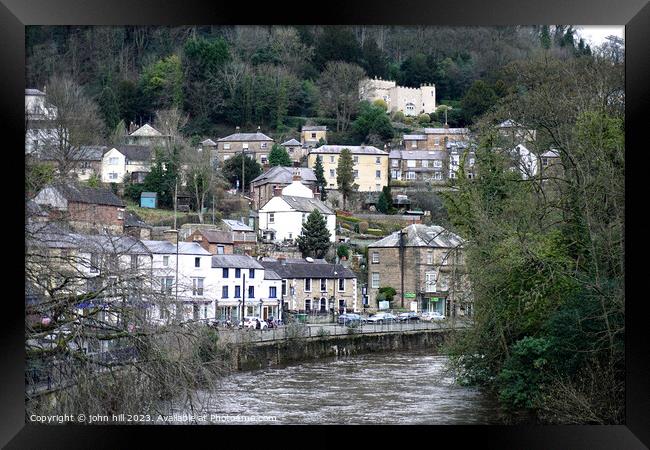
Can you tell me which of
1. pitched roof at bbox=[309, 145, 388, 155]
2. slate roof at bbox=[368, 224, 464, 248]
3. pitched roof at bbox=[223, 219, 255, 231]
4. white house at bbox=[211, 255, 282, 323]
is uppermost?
pitched roof at bbox=[309, 145, 388, 155]

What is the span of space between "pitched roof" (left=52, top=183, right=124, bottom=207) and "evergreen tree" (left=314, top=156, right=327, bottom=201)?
92.2 inches

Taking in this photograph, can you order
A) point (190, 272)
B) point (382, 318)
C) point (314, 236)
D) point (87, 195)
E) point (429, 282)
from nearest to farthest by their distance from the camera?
point (87, 195)
point (190, 272)
point (314, 236)
point (429, 282)
point (382, 318)

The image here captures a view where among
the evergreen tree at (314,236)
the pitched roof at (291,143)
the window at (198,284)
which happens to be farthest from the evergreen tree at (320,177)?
the window at (198,284)

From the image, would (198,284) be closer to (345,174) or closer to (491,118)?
(345,174)

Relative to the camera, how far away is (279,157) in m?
11.4

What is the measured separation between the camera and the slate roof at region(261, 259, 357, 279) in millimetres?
12142

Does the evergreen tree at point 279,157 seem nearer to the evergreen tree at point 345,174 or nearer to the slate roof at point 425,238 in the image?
the evergreen tree at point 345,174

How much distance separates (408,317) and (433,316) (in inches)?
24.0

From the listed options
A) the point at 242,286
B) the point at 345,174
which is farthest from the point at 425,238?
the point at 242,286

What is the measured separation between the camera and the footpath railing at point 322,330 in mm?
12602

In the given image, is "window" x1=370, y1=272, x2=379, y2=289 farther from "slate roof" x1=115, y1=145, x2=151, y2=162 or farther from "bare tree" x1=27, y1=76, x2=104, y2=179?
"bare tree" x1=27, y1=76, x2=104, y2=179

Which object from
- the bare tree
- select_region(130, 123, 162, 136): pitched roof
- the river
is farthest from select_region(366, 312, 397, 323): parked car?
the bare tree

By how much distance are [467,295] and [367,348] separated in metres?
5.31
